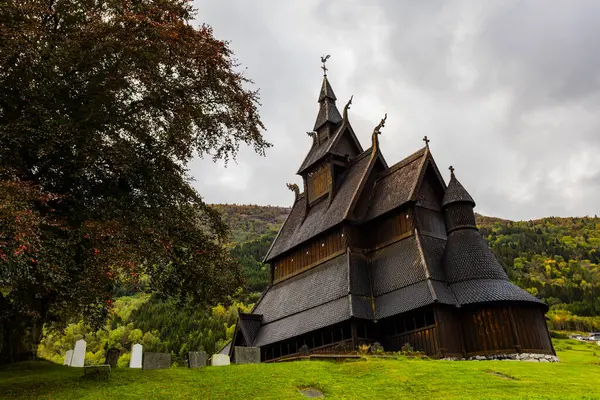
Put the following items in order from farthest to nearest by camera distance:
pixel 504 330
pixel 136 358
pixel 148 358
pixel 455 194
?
pixel 455 194, pixel 504 330, pixel 136 358, pixel 148 358

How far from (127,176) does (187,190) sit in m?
2.43

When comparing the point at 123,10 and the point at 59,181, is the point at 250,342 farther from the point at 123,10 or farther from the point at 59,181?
the point at 123,10

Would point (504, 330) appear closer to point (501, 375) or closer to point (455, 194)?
point (501, 375)

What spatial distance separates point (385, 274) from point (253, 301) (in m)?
69.2

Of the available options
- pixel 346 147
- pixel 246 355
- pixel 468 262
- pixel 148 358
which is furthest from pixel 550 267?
pixel 148 358

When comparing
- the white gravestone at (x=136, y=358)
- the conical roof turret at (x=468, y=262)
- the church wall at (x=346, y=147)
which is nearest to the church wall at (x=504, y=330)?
the conical roof turret at (x=468, y=262)

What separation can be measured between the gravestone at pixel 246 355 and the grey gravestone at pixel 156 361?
3.69 m

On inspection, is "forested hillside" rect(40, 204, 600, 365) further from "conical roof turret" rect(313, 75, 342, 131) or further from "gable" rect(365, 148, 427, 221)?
"conical roof turret" rect(313, 75, 342, 131)

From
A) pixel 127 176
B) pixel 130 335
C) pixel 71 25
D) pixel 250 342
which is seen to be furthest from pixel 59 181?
pixel 130 335

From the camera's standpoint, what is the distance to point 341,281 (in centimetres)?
3075

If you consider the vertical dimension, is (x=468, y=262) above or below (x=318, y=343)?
above

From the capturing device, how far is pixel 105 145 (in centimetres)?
1575

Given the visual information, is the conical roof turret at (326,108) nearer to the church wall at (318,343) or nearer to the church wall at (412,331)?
the church wall at (318,343)

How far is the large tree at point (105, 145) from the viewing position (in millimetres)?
13680
